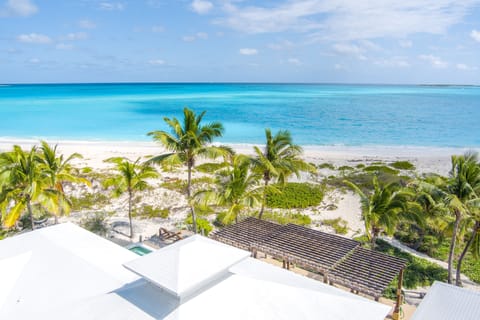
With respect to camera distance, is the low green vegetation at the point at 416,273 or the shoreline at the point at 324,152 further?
the shoreline at the point at 324,152

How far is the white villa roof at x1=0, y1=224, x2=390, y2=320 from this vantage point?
5.45 meters

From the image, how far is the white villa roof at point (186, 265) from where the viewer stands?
5.54m

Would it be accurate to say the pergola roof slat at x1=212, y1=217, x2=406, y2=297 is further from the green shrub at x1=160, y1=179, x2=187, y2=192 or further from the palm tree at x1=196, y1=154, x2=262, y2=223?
the green shrub at x1=160, y1=179, x2=187, y2=192

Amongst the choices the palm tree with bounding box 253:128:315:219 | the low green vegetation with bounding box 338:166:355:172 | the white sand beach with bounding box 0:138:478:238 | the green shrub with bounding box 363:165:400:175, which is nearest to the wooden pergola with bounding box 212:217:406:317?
the palm tree with bounding box 253:128:315:219

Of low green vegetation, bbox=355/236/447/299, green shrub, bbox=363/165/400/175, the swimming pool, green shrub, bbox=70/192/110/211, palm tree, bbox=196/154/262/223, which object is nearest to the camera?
low green vegetation, bbox=355/236/447/299

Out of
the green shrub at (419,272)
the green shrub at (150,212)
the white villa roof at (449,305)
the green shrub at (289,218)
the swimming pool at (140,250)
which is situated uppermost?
the white villa roof at (449,305)

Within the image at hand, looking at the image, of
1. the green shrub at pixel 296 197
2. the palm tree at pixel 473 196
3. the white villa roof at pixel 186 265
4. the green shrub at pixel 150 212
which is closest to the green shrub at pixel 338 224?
the green shrub at pixel 296 197

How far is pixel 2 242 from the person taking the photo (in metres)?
8.46

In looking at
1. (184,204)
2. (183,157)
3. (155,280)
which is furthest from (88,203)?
(155,280)

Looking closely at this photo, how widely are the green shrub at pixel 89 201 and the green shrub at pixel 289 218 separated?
9.11m

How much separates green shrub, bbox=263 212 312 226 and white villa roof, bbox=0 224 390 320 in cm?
883

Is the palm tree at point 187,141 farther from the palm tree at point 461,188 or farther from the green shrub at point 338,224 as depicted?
the palm tree at point 461,188

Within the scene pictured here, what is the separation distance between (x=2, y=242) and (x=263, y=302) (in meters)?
7.04

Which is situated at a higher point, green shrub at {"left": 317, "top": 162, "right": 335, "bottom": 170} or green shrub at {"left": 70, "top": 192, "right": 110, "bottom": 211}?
green shrub at {"left": 317, "top": 162, "right": 335, "bottom": 170}
